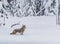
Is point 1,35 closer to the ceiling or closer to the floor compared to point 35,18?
closer to the floor

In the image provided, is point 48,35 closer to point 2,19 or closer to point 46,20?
point 46,20

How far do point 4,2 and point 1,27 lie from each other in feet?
0.87

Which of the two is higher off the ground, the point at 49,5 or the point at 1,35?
the point at 49,5

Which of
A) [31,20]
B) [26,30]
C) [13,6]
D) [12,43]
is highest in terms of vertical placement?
[13,6]

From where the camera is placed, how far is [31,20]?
1464 millimetres

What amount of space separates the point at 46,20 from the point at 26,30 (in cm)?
23

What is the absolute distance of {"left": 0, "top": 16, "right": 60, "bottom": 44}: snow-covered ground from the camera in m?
1.41

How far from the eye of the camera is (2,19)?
1517 millimetres

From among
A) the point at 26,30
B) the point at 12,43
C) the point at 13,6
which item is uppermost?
the point at 13,6

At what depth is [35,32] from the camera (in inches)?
56.7

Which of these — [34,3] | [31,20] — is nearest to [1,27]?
[31,20]

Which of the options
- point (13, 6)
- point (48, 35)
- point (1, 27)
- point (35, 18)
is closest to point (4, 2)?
point (13, 6)

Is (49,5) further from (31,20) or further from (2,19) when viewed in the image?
(2,19)

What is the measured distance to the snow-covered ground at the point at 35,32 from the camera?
55.6 inches
